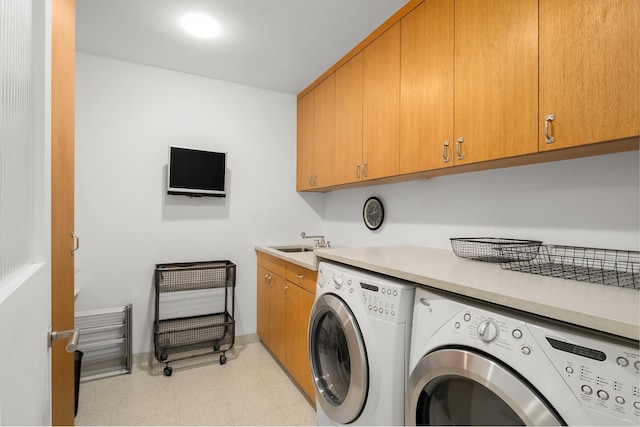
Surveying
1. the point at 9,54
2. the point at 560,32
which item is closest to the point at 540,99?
the point at 560,32

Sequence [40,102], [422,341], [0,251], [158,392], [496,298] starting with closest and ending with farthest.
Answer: [0,251] → [40,102] → [496,298] → [422,341] → [158,392]

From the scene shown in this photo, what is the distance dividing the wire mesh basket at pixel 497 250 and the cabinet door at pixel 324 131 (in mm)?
1266

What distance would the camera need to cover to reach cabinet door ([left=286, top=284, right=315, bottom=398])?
1.99 metres

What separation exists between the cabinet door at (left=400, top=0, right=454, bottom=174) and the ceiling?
0.89ft

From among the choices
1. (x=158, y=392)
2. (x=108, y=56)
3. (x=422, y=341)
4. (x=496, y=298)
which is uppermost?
(x=108, y=56)

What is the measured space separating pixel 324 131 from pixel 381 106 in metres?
0.78

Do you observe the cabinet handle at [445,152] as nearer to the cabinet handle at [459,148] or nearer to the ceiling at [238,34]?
the cabinet handle at [459,148]

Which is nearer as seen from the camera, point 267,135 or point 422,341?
point 422,341

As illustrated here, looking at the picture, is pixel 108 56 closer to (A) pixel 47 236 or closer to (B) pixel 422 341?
(A) pixel 47 236

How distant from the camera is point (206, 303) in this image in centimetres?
277

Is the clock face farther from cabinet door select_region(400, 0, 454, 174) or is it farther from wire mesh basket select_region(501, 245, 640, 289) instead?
wire mesh basket select_region(501, 245, 640, 289)

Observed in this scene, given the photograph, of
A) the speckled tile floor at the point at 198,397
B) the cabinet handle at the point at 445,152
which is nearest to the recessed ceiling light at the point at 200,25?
the cabinet handle at the point at 445,152

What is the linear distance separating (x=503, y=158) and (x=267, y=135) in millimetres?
2286

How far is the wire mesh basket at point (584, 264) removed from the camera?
1060 mm
